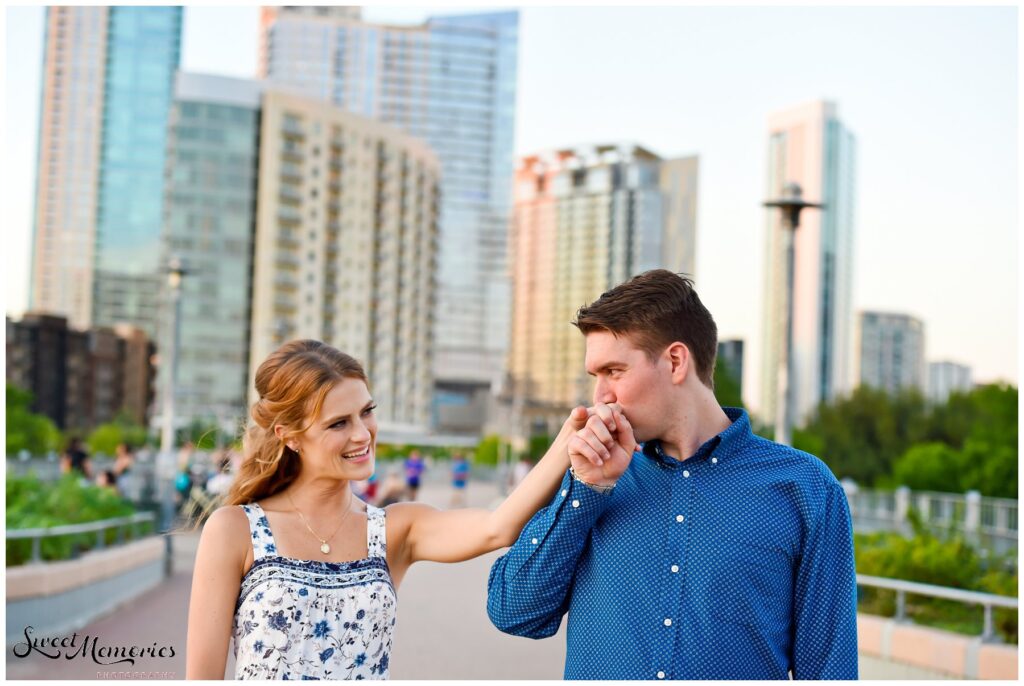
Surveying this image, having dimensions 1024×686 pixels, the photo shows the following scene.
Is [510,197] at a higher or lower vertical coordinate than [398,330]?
higher

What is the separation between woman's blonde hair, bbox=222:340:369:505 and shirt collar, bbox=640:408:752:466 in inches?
31.8

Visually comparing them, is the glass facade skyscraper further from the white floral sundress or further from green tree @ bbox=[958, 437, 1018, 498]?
the white floral sundress

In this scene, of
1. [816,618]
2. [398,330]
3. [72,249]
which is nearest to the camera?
[816,618]

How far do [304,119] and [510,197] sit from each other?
59.8m

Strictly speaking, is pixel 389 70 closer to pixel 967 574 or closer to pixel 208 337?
pixel 208 337

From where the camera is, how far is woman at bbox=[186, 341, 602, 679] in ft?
9.09

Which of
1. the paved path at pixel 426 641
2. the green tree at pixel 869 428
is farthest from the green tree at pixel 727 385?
the paved path at pixel 426 641

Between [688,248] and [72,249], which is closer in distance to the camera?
[72,249]

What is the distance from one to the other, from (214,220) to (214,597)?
103 metres

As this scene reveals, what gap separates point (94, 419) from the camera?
119500 millimetres

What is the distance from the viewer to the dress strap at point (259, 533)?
2857 mm

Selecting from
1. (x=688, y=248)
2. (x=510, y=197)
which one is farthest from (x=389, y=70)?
(x=688, y=248)

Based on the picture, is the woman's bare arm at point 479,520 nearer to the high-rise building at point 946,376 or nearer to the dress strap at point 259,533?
the dress strap at point 259,533

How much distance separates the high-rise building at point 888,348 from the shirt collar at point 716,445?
164 meters
